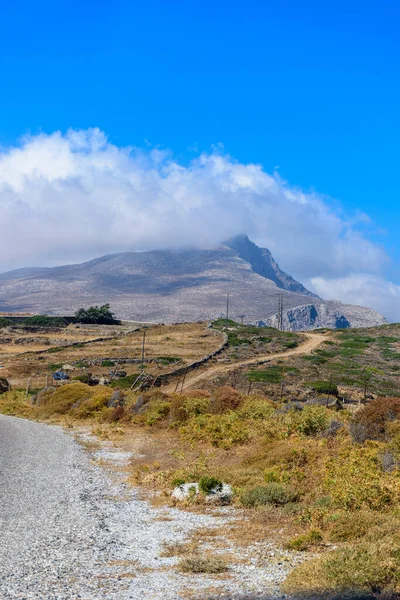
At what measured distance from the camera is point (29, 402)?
42.9m

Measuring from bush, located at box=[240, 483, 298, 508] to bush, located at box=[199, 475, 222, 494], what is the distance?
0.90 m

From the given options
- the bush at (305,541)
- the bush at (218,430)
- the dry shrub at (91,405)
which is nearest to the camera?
the bush at (305,541)

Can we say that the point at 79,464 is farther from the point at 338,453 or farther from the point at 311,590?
the point at 311,590

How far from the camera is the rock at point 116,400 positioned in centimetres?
3409

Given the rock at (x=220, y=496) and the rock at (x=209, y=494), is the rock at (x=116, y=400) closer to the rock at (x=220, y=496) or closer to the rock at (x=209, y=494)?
the rock at (x=209, y=494)

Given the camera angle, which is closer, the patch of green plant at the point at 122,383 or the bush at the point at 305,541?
the bush at the point at 305,541

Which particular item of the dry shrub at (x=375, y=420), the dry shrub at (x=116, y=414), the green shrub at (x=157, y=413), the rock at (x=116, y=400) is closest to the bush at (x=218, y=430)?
the green shrub at (x=157, y=413)

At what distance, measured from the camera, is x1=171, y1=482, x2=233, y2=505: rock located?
1309cm

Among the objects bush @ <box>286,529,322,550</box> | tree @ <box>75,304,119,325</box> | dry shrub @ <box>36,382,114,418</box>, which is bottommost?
dry shrub @ <box>36,382,114,418</box>

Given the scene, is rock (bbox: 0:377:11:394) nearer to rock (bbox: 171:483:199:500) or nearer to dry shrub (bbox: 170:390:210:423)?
dry shrub (bbox: 170:390:210:423)

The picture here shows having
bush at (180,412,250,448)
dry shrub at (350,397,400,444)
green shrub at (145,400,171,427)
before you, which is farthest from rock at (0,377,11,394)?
dry shrub at (350,397,400,444)

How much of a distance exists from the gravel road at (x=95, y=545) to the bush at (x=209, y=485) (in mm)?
845

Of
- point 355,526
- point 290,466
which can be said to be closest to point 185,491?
point 290,466

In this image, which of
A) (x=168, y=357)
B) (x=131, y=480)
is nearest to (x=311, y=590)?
(x=131, y=480)
